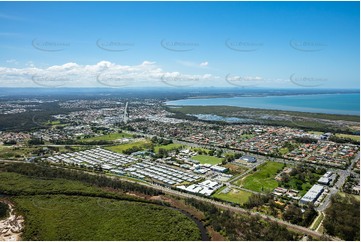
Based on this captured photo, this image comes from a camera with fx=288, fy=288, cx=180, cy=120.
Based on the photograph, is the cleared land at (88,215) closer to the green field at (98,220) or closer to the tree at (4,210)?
the green field at (98,220)

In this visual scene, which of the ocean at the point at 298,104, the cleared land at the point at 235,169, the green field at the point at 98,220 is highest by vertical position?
the ocean at the point at 298,104

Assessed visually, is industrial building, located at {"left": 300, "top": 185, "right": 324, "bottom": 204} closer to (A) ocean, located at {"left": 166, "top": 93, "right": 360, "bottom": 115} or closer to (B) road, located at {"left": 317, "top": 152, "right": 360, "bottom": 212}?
(B) road, located at {"left": 317, "top": 152, "right": 360, "bottom": 212}

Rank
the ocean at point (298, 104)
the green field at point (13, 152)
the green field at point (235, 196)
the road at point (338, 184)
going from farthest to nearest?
1. the ocean at point (298, 104)
2. the green field at point (13, 152)
3. the green field at point (235, 196)
4. the road at point (338, 184)

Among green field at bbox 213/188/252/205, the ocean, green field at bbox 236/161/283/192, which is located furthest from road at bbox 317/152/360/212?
the ocean

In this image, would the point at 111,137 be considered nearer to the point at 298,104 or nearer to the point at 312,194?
the point at 312,194

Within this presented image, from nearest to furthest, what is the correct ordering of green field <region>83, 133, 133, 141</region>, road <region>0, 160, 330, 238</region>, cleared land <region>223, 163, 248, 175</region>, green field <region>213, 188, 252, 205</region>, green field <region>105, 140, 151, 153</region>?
road <region>0, 160, 330, 238</region>
green field <region>213, 188, 252, 205</region>
cleared land <region>223, 163, 248, 175</region>
green field <region>105, 140, 151, 153</region>
green field <region>83, 133, 133, 141</region>

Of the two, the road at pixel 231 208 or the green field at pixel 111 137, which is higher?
the green field at pixel 111 137

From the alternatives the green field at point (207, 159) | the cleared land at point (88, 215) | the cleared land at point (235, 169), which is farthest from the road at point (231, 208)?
the green field at point (207, 159)
